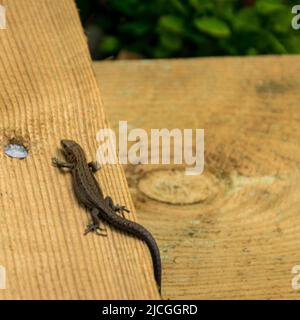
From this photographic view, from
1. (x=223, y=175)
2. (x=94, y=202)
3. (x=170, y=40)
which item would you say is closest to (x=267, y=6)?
(x=170, y=40)

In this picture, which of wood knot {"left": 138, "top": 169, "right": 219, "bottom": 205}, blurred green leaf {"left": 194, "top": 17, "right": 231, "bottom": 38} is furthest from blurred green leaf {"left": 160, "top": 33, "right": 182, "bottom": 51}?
wood knot {"left": 138, "top": 169, "right": 219, "bottom": 205}

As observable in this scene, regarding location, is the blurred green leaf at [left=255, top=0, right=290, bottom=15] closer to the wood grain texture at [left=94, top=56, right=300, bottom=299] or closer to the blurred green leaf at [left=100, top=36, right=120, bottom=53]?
the wood grain texture at [left=94, top=56, right=300, bottom=299]

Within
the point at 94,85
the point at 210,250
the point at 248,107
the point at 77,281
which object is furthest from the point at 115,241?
the point at 248,107

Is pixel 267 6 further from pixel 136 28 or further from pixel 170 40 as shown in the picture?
pixel 136 28

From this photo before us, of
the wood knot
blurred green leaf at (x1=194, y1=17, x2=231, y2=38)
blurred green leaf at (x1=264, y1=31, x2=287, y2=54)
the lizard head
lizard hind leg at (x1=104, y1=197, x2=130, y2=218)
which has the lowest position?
lizard hind leg at (x1=104, y1=197, x2=130, y2=218)

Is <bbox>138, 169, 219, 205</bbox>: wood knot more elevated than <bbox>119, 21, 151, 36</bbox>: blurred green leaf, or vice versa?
<bbox>119, 21, 151, 36</bbox>: blurred green leaf

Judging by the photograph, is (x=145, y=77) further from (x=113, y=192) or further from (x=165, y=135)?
(x=113, y=192)

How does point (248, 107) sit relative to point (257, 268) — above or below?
above
